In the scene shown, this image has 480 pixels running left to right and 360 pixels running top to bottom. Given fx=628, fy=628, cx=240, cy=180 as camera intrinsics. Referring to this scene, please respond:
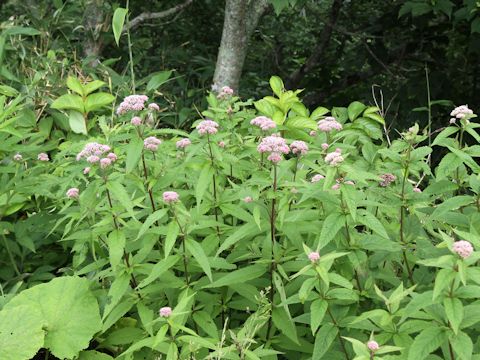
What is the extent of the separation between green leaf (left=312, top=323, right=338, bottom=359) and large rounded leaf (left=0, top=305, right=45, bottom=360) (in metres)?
0.85

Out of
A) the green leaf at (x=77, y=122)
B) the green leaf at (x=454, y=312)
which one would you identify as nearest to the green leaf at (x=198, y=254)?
the green leaf at (x=454, y=312)

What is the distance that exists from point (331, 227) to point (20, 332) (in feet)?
3.32

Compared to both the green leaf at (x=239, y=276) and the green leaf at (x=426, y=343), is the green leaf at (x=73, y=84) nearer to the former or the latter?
the green leaf at (x=239, y=276)

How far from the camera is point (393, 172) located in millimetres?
2016

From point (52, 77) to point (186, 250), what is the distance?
2268mm

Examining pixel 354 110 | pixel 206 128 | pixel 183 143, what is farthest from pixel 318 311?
pixel 354 110

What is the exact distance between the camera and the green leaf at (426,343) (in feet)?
4.58

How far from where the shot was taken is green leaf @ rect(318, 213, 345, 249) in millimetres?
1563

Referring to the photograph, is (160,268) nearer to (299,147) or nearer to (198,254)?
(198,254)

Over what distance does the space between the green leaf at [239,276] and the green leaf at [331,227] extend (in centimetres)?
27

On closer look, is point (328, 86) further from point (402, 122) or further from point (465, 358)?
point (465, 358)

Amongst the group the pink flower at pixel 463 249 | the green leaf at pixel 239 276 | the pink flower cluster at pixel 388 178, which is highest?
the pink flower at pixel 463 249

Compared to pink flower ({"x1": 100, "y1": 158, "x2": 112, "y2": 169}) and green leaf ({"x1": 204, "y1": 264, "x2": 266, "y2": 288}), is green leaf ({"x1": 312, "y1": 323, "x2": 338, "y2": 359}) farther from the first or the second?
pink flower ({"x1": 100, "y1": 158, "x2": 112, "y2": 169})

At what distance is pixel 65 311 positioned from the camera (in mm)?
2055
